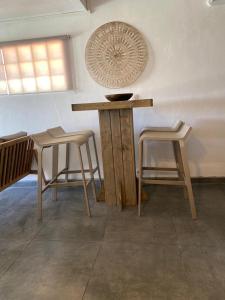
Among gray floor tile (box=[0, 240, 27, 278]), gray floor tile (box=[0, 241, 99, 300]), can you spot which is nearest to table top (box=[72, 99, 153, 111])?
gray floor tile (box=[0, 241, 99, 300])

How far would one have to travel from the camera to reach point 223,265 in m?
1.43

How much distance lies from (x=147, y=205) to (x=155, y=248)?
657 millimetres

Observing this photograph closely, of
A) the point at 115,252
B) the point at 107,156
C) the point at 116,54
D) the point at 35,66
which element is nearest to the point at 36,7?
the point at 35,66

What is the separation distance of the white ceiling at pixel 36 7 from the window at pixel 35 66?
26 centimetres

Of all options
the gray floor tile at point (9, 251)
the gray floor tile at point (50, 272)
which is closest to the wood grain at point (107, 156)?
the gray floor tile at point (50, 272)

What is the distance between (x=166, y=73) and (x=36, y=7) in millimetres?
1468

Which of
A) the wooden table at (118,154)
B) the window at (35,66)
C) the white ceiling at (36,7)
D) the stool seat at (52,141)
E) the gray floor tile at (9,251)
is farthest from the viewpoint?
the window at (35,66)

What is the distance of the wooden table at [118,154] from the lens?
2107 millimetres

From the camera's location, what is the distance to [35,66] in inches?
106

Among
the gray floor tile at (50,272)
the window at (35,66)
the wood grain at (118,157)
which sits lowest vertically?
the gray floor tile at (50,272)

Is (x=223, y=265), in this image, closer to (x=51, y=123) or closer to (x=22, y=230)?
(x=22, y=230)

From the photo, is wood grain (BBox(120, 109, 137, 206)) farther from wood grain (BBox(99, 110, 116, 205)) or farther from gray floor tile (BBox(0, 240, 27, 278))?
gray floor tile (BBox(0, 240, 27, 278))

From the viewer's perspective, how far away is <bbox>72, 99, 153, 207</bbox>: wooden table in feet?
6.91

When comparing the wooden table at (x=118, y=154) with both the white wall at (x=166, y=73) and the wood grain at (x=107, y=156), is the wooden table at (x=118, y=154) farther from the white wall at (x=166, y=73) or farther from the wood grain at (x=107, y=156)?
the white wall at (x=166, y=73)
